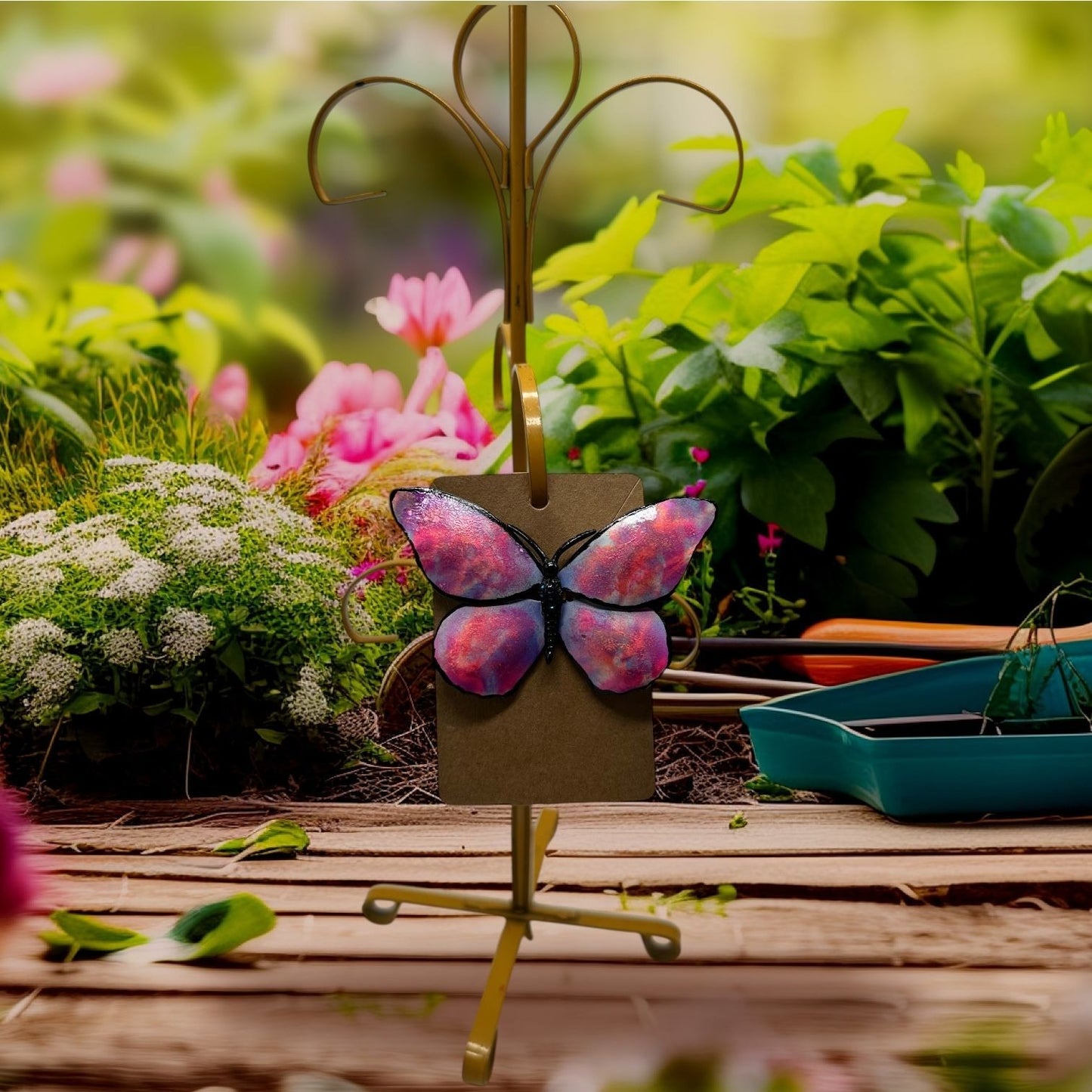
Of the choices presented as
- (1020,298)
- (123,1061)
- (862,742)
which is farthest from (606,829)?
(1020,298)

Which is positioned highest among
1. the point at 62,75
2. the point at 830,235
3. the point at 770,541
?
the point at 62,75

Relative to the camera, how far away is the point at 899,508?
1.39 metres

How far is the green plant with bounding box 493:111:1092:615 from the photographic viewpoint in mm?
1357

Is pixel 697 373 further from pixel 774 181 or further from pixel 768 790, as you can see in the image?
pixel 768 790

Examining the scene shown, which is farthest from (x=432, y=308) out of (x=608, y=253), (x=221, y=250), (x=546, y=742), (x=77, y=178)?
(x=546, y=742)

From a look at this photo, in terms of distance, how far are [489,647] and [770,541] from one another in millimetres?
721

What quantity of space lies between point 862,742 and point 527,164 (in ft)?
1.78

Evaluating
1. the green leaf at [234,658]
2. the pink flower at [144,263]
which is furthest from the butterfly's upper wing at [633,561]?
the pink flower at [144,263]

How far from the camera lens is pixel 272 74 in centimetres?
184

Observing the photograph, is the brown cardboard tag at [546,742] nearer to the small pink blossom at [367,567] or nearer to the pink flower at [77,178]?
the small pink blossom at [367,567]

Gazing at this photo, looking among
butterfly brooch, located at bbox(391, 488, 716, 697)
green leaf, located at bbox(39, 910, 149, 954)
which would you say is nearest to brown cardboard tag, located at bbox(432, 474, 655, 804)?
butterfly brooch, located at bbox(391, 488, 716, 697)

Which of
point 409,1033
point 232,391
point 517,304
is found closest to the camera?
point 409,1033

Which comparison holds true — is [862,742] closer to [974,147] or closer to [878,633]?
[878,633]

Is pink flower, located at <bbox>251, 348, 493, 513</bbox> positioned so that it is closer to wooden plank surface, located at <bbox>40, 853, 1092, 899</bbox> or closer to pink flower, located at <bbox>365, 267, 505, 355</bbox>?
pink flower, located at <bbox>365, 267, 505, 355</bbox>
